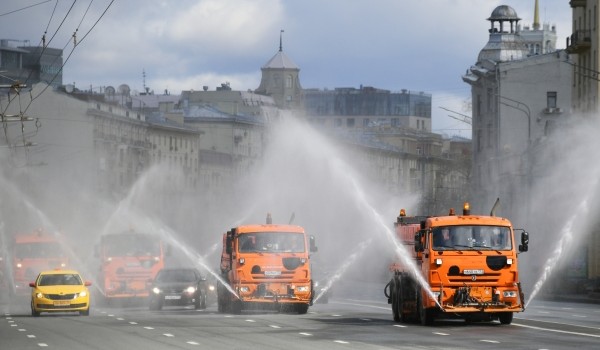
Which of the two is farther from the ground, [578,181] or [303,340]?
[578,181]

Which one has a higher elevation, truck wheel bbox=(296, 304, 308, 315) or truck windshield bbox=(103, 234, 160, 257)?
truck windshield bbox=(103, 234, 160, 257)

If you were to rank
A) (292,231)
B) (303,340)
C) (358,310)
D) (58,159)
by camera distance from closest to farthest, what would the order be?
(303,340)
(292,231)
(358,310)
(58,159)

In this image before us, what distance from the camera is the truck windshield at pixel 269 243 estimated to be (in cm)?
4856

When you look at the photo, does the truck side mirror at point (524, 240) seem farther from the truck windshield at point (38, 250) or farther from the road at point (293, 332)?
the truck windshield at point (38, 250)

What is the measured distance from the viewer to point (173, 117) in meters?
188

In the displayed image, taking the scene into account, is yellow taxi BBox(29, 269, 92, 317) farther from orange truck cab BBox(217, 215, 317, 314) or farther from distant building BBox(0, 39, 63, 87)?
distant building BBox(0, 39, 63, 87)

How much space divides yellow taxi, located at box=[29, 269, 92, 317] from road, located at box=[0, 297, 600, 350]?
1.79 metres

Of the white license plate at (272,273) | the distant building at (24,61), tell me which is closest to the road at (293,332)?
the white license plate at (272,273)

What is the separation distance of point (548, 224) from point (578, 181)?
7.78m

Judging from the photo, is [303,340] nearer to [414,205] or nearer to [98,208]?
[98,208]

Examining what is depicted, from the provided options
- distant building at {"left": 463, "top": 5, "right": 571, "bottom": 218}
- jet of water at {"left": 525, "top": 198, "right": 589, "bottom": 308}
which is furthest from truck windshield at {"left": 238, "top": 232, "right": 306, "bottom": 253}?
distant building at {"left": 463, "top": 5, "right": 571, "bottom": 218}

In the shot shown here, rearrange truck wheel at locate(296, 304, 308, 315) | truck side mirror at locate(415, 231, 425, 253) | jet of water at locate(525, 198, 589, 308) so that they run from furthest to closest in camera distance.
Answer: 1. jet of water at locate(525, 198, 589, 308)
2. truck wheel at locate(296, 304, 308, 315)
3. truck side mirror at locate(415, 231, 425, 253)

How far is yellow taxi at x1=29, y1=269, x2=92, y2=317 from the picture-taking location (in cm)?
A: 5181

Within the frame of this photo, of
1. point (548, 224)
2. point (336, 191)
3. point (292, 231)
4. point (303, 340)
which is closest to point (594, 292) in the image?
point (548, 224)
